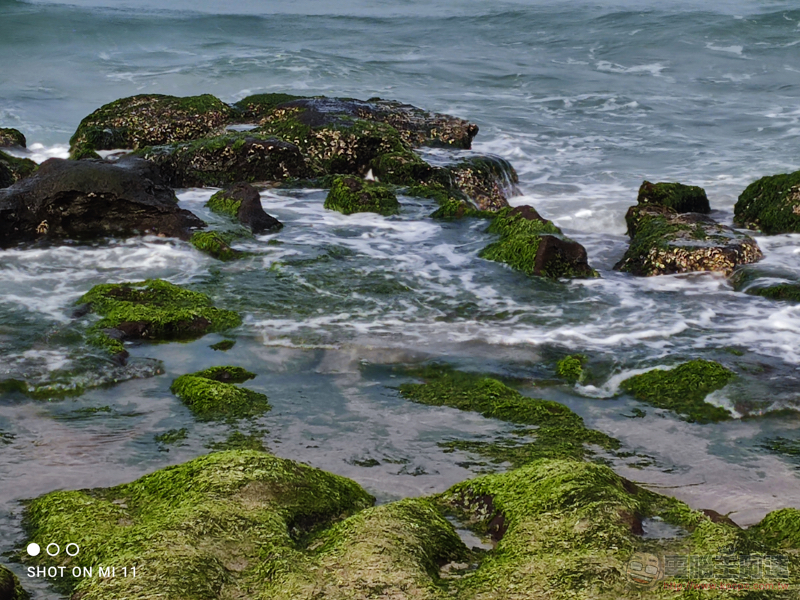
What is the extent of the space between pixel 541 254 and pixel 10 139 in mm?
11661

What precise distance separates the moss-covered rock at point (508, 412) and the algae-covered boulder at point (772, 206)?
674cm

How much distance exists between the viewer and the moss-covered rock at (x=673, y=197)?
1284 cm

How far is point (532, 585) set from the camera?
13.2 ft

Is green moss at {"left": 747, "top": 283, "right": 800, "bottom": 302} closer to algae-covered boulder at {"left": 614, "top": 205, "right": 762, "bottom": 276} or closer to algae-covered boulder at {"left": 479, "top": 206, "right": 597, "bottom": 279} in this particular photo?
algae-covered boulder at {"left": 614, "top": 205, "right": 762, "bottom": 276}

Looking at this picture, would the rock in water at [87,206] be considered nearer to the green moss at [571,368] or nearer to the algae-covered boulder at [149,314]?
the algae-covered boulder at [149,314]

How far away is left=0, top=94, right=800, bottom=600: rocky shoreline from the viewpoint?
4.14m

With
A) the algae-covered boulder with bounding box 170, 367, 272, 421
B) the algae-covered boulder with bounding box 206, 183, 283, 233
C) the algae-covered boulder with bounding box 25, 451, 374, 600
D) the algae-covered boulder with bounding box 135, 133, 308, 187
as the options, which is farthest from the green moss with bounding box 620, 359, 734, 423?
the algae-covered boulder with bounding box 135, 133, 308, 187

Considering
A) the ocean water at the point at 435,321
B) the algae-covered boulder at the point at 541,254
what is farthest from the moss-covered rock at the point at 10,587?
the algae-covered boulder at the point at 541,254

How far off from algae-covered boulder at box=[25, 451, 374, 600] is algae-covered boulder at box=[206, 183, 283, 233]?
696 cm

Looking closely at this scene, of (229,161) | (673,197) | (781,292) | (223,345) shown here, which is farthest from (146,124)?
(781,292)

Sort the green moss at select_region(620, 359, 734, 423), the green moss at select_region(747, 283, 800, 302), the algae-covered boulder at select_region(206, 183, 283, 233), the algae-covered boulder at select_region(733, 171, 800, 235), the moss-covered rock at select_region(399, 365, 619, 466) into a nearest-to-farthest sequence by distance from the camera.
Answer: the moss-covered rock at select_region(399, 365, 619, 466) < the green moss at select_region(620, 359, 734, 423) < the green moss at select_region(747, 283, 800, 302) < the algae-covered boulder at select_region(206, 183, 283, 233) < the algae-covered boulder at select_region(733, 171, 800, 235)

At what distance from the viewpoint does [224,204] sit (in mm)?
12625

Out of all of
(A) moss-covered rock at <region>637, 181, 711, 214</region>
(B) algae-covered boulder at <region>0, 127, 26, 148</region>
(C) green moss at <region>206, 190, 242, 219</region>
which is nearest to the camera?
(C) green moss at <region>206, 190, 242, 219</region>

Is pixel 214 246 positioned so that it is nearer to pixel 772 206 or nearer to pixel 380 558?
pixel 380 558
